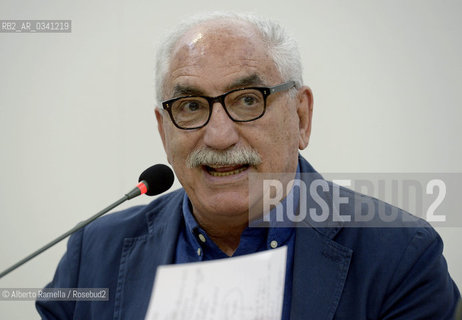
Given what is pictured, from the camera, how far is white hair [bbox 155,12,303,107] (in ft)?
4.24

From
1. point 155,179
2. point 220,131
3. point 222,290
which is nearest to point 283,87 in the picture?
point 220,131

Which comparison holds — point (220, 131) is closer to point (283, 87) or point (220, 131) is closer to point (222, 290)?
point (283, 87)

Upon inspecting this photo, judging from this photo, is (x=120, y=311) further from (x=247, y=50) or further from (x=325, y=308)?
(x=247, y=50)

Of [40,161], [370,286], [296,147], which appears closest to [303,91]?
[296,147]

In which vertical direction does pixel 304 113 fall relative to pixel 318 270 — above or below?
above

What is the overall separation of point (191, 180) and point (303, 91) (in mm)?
436

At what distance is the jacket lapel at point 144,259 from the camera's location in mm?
1331

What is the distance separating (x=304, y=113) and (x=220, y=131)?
0.34 meters

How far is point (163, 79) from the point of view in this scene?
1.35 metres

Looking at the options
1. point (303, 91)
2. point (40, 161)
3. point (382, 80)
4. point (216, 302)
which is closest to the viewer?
point (216, 302)

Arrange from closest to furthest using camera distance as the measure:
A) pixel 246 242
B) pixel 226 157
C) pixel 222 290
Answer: pixel 222 290
pixel 226 157
pixel 246 242

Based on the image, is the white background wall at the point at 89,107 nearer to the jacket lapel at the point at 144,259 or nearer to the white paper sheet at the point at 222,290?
the jacket lapel at the point at 144,259

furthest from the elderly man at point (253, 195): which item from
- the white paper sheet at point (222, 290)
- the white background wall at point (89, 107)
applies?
the white background wall at point (89, 107)

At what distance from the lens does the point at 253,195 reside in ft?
4.11
